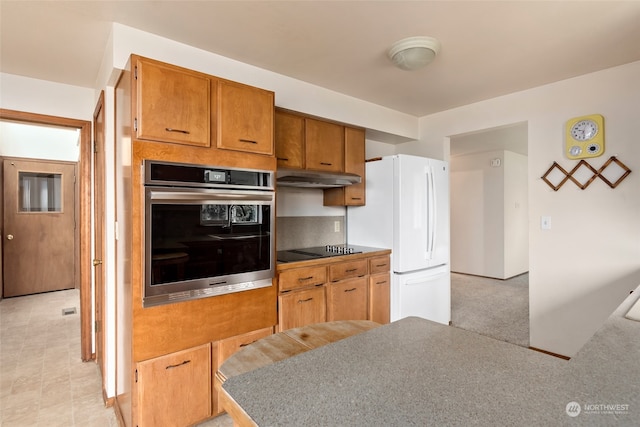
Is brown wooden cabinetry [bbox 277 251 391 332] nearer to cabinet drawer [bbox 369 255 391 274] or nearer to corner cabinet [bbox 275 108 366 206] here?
cabinet drawer [bbox 369 255 391 274]

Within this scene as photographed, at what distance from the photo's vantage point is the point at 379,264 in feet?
10.3

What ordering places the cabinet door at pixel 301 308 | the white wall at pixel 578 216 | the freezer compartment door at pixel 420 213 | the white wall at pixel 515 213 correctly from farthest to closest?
the white wall at pixel 515 213 < the freezer compartment door at pixel 420 213 < the white wall at pixel 578 216 < the cabinet door at pixel 301 308

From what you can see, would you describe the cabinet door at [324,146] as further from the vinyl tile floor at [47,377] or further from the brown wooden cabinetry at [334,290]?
the vinyl tile floor at [47,377]

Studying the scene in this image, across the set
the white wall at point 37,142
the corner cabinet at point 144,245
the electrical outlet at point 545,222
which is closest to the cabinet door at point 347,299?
the corner cabinet at point 144,245

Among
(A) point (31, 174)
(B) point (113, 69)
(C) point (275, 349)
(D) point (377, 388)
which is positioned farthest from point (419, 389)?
(A) point (31, 174)

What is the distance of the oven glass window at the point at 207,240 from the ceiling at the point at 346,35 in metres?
1.14

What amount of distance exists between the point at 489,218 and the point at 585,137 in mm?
3608

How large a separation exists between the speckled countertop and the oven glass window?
3.88 feet

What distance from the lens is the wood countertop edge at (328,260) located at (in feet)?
7.88

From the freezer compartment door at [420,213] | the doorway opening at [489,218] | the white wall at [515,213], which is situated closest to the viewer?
the freezer compartment door at [420,213]

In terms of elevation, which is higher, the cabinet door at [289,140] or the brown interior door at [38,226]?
the cabinet door at [289,140]

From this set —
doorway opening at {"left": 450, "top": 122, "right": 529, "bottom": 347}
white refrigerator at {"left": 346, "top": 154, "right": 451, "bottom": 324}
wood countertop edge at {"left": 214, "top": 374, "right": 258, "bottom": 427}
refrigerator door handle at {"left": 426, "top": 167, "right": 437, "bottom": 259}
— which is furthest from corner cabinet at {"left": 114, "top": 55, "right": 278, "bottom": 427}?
doorway opening at {"left": 450, "top": 122, "right": 529, "bottom": 347}

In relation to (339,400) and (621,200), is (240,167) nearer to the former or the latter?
(339,400)

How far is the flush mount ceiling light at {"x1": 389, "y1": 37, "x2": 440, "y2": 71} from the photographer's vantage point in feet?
7.05
